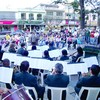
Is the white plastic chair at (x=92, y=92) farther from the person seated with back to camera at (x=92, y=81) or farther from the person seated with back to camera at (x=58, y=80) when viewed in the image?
the person seated with back to camera at (x=58, y=80)

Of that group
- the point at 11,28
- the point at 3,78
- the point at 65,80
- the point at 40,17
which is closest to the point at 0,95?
the point at 3,78

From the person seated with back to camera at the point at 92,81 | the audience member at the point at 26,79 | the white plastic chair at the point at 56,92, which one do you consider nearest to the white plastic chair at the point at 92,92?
the person seated with back to camera at the point at 92,81

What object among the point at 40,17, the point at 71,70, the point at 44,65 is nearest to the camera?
the point at 71,70

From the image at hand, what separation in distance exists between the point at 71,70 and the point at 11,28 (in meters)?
61.6

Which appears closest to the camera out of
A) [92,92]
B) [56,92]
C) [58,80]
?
[92,92]

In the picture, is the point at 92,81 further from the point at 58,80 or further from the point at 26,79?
the point at 26,79

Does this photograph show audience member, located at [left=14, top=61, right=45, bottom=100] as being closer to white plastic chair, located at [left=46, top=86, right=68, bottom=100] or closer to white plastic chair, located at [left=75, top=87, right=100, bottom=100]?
white plastic chair, located at [left=46, top=86, right=68, bottom=100]

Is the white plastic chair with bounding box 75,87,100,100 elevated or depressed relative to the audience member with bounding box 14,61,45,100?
depressed

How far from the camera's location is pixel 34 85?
610 centimetres

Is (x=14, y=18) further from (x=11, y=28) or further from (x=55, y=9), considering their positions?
(x=55, y=9)

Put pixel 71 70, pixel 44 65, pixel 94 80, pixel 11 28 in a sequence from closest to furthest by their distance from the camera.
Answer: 1. pixel 94 80
2. pixel 71 70
3. pixel 44 65
4. pixel 11 28

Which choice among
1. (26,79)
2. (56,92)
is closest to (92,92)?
(56,92)

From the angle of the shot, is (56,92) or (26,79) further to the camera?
(26,79)

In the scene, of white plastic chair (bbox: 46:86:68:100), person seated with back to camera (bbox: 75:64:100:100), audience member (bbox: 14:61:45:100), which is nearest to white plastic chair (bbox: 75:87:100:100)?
person seated with back to camera (bbox: 75:64:100:100)
